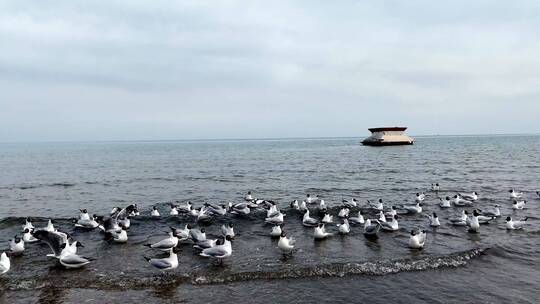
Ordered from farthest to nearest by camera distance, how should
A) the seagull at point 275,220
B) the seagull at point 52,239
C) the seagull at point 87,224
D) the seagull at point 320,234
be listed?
the seagull at point 275,220
the seagull at point 87,224
the seagull at point 320,234
the seagull at point 52,239

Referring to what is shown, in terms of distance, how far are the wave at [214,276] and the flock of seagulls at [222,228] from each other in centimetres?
63

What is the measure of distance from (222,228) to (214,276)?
5.53 metres

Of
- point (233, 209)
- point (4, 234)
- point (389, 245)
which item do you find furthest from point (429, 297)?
point (4, 234)

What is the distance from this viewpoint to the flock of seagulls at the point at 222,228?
45.7ft

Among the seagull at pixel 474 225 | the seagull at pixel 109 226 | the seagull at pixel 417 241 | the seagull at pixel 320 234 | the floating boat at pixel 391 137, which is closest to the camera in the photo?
the seagull at pixel 417 241

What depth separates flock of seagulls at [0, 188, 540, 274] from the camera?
13.9m

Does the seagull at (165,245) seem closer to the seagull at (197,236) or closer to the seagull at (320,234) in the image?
the seagull at (197,236)

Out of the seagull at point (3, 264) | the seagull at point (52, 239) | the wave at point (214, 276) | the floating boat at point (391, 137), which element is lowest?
the wave at point (214, 276)

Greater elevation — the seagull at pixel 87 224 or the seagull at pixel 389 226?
the seagull at pixel 389 226

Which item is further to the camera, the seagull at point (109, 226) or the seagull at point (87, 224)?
the seagull at point (87, 224)

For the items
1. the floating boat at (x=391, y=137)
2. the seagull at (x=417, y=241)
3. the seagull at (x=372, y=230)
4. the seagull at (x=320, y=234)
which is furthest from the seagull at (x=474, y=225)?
the floating boat at (x=391, y=137)

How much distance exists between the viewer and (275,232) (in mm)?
17562

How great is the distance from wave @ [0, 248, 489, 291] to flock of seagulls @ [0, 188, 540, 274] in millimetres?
627

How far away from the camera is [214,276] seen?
12.8 m
